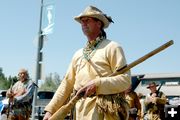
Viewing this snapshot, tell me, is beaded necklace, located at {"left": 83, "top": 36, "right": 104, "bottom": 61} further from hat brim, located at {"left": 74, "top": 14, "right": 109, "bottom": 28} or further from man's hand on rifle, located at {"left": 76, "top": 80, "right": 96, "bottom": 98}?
man's hand on rifle, located at {"left": 76, "top": 80, "right": 96, "bottom": 98}

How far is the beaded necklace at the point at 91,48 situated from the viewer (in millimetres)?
4047

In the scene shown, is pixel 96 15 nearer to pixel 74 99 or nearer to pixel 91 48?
pixel 91 48

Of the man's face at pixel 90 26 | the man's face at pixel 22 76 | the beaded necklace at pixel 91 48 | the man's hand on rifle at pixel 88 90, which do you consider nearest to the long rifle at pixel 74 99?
the man's hand on rifle at pixel 88 90

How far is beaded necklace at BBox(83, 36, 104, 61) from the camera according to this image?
4.05 meters

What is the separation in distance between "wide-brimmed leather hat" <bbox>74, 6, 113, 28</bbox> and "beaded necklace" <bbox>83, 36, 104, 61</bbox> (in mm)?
157

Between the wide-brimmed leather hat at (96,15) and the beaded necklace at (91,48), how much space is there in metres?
0.16

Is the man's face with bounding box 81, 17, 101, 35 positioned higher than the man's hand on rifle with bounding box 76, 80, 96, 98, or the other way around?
the man's face with bounding box 81, 17, 101, 35

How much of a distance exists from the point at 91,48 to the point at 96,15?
11.9 inches

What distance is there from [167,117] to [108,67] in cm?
557

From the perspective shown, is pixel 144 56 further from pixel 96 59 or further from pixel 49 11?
pixel 49 11

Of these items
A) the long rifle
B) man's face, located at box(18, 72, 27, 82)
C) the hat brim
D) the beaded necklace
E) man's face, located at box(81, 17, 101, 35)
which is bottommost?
the long rifle

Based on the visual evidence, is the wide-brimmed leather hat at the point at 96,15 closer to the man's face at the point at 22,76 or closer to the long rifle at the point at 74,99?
the long rifle at the point at 74,99

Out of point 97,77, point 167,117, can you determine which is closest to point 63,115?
point 97,77

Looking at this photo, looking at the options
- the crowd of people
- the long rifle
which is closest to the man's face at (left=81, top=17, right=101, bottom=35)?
the crowd of people
